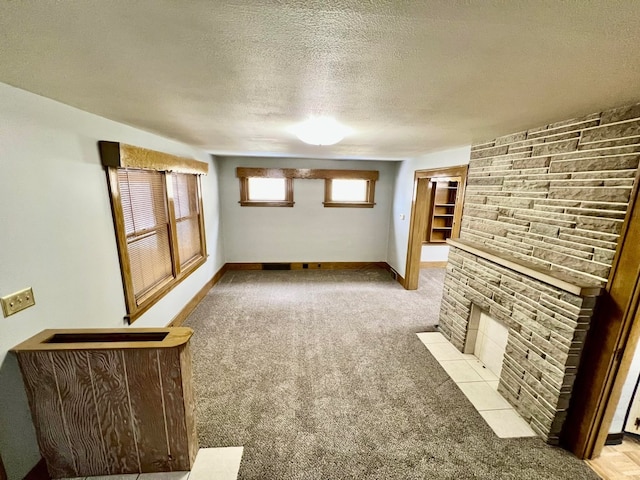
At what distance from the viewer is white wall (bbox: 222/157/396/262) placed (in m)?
5.18

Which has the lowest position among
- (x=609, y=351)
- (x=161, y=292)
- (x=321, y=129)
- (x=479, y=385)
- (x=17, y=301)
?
(x=479, y=385)

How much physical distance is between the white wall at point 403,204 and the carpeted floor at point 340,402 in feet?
4.24

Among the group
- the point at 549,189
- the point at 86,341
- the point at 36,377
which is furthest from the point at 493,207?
the point at 36,377

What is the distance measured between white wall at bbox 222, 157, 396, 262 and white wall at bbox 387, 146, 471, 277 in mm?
271

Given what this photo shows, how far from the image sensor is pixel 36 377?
4.71ft

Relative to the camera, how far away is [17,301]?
54.5 inches

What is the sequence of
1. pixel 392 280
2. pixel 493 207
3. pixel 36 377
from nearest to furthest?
pixel 36 377 → pixel 493 207 → pixel 392 280

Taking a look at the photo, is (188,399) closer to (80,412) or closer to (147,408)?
(147,408)

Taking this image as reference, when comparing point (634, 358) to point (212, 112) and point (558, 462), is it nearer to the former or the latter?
point (558, 462)

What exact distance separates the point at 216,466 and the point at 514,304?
2.43 meters

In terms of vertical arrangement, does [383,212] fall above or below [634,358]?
above

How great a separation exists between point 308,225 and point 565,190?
404cm

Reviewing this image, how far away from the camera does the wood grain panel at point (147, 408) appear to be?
1.46 m

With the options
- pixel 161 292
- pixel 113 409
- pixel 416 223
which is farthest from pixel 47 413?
pixel 416 223
